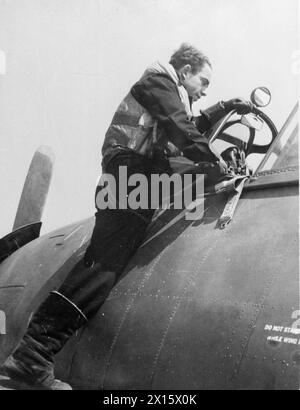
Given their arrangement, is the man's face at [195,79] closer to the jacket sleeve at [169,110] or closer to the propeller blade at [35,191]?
the jacket sleeve at [169,110]

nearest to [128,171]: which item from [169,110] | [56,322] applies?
[169,110]

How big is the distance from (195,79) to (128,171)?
86 cm

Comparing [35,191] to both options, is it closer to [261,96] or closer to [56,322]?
[261,96]

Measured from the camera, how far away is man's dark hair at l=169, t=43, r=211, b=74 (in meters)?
4.43

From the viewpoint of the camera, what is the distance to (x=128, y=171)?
14.2ft

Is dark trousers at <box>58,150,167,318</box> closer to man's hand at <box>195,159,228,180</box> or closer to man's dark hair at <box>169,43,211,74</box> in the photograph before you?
man's hand at <box>195,159,228,180</box>

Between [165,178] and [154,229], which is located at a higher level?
[165,178]

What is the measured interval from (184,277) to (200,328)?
46 centimetres

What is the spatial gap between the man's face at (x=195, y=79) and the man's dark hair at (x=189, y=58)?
3 cm

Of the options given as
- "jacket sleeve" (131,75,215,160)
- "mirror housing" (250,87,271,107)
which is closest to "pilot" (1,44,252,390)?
"jacket sleeve" (131,75,215,160)

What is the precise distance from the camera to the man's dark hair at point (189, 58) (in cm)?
443

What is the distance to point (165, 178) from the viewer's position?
4422mm
